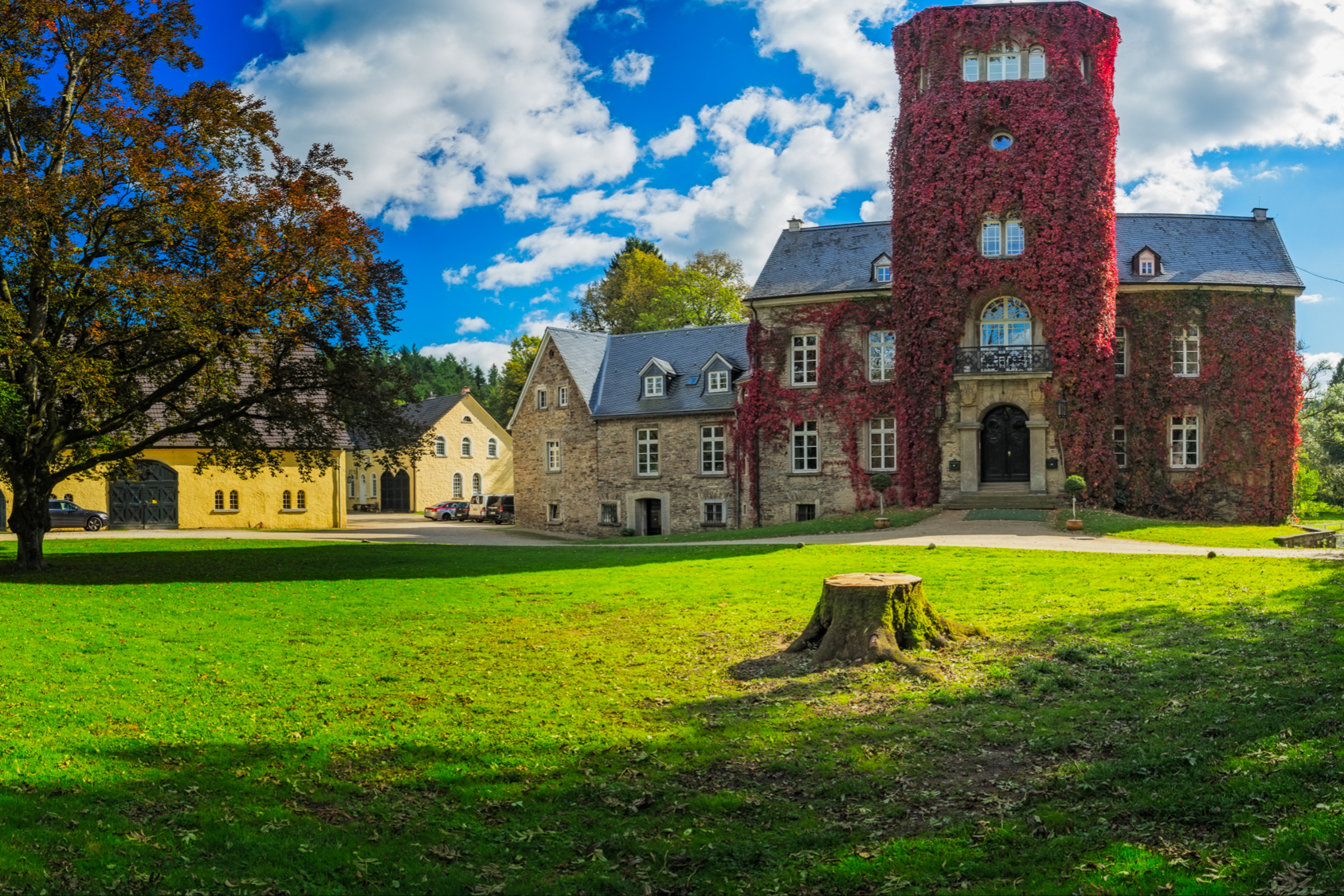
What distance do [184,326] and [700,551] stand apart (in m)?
11.4

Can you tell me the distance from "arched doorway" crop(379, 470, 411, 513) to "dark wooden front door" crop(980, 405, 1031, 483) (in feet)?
126

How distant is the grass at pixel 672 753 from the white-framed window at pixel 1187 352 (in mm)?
21609

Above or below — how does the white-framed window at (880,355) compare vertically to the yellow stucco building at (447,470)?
above

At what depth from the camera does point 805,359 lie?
112 feet

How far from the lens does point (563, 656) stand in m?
10.2

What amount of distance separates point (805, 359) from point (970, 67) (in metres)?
10.5

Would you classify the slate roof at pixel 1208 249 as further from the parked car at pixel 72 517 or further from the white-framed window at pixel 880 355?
the parked car at pixel 72 517

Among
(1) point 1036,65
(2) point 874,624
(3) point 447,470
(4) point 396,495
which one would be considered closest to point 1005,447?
(1) point 1036,65

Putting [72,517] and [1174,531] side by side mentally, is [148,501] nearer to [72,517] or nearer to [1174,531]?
[72,517]

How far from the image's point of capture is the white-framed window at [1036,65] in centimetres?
3062

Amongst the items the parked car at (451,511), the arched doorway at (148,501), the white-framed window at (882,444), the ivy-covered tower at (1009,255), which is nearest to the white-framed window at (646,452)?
the white-framed window at (882,444)

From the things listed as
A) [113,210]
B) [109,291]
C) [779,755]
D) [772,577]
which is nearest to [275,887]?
[779,755]

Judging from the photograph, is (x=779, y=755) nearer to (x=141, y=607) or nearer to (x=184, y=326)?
(x=141, y=607)

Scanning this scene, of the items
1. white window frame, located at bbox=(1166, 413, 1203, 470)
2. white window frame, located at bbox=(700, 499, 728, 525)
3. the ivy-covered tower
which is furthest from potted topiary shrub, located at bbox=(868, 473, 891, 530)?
white window frame, located at bbox=(1166, 413, 1203, 470)
